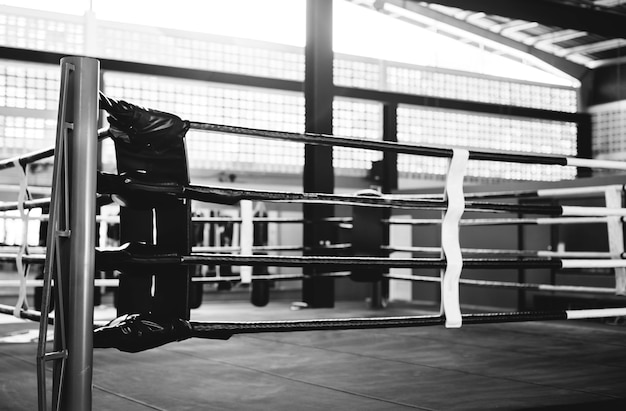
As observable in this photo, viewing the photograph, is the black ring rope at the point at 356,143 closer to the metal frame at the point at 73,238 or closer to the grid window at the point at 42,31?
the metal frame at the point at 73,238

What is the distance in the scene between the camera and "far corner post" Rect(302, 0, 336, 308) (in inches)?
235

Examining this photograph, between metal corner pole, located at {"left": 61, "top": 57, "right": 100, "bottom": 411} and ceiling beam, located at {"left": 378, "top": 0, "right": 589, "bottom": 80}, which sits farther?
ceiling beam, located at {"left": 378, "top": 0, "right": 589, "bottom": 80}

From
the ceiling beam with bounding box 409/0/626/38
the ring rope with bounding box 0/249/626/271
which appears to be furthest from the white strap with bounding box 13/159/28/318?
the ceiling beam with bounding box 409/0/626/38

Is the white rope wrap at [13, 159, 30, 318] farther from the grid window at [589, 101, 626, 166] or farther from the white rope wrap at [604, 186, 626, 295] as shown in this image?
the grid window at [589, 101, 626, 166]

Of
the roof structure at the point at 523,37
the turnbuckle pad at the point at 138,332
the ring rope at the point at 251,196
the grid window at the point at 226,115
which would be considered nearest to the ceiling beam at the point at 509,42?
the roof structure at the point at 523,37

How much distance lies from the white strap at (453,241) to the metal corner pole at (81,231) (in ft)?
3.38

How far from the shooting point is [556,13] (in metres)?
6.41

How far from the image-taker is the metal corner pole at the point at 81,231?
1384mm

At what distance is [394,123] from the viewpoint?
7242 millimetres

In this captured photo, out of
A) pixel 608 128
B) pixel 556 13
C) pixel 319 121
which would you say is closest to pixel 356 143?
pixel 319 121

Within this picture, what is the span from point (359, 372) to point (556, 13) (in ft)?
16.0

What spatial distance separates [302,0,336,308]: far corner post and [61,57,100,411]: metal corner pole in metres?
4.47

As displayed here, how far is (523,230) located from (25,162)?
453 cm

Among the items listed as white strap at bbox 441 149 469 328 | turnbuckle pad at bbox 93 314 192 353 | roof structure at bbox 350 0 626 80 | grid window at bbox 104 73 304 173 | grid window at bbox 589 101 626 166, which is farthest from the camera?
roof structure at bbox 350 0 626 80
